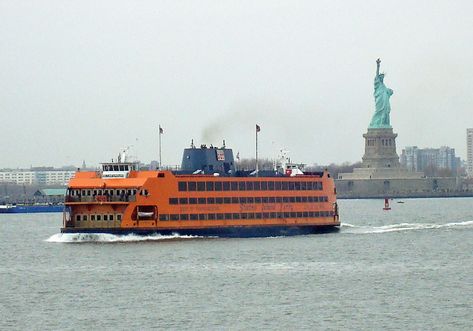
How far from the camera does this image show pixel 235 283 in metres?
59.8

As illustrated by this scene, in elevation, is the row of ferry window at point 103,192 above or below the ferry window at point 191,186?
below

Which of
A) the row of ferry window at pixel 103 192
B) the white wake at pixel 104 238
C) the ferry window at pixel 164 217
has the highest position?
the row of ferry window at pixel 103 192

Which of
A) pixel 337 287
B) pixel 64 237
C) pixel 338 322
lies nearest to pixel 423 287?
pixel 337 287

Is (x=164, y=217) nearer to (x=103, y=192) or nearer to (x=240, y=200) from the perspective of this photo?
(x=103, y=192)

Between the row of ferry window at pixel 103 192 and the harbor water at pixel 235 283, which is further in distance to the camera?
the row of ferry window at pixel 103 192

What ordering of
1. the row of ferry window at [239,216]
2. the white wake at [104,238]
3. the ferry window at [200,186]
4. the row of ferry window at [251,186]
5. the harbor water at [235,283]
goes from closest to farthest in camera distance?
the harbor water at [235,283] < the white wake at [104,238] < the row of ferry window at [239,216] < the row of ferry window at [251,186] < the ferry window at [200,186]

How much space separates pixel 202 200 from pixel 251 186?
4927 millimetres

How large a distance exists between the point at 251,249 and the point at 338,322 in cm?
Result: 3043

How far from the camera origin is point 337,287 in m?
58.2

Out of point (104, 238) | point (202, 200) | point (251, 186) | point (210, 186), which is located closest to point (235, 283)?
point (104, 238)

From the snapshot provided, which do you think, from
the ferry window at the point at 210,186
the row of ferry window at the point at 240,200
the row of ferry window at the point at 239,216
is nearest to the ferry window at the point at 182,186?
the row of ferry window at the point at 240,200

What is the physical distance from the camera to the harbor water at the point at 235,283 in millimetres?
48906

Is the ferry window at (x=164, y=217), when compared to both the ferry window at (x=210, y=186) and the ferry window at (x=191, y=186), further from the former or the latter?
the ferry window at (x=210, y=186)

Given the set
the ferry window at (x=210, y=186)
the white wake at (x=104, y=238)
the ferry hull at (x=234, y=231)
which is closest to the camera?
the white wake at (x=104, y=238)
